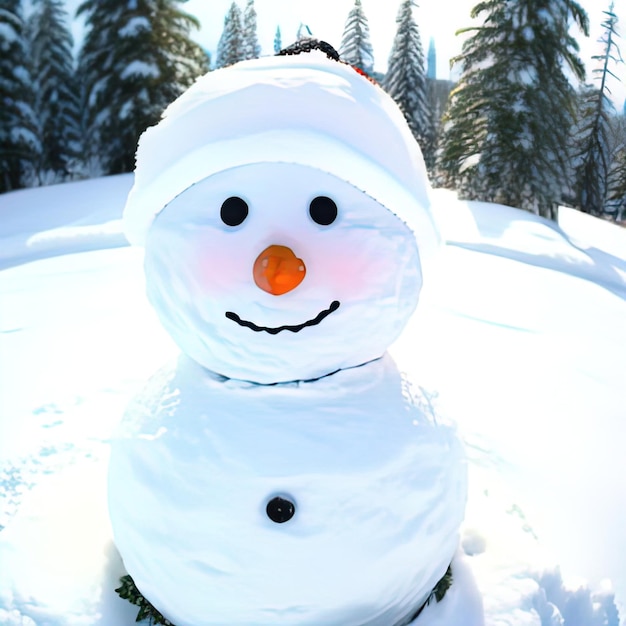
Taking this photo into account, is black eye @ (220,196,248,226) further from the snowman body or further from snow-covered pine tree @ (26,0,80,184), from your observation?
snow-covered pine tree @ (26,0,80,184)

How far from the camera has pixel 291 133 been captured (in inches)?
57.9

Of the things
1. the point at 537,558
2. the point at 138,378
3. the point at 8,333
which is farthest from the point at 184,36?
the point at 537,558

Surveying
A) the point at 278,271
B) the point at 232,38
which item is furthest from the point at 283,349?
the point at 232,38

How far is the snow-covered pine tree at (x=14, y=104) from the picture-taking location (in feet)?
26.3

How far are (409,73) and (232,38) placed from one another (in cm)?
260

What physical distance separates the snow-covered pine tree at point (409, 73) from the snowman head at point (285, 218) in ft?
27.5

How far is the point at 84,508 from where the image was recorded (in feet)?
7.41

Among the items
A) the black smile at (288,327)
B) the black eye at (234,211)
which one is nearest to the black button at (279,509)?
the black smile at (288,327)

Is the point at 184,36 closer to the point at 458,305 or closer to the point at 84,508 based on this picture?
the point at 458,305

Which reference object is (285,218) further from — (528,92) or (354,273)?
(528,92)

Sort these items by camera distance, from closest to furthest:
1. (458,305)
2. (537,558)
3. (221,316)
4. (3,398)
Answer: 1. (221,316)
2. (537,558)
3. (3,398)
4. (458,305)

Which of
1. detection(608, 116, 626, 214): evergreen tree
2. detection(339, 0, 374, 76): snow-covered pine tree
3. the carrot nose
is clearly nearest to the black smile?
the carrot nose

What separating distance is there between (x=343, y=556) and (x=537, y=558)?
32.1 inches

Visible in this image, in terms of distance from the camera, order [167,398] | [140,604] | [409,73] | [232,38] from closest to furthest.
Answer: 1. [167,398]
2. [140,604]
3. [232,38]
4. [409,73]
